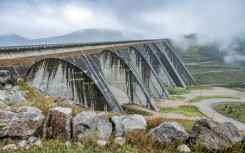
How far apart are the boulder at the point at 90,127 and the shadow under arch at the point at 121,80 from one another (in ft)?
103

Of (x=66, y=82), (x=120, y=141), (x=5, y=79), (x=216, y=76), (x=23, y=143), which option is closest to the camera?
(x=23, y=143)

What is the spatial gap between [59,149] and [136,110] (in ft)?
111

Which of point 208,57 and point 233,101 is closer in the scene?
point 233,101

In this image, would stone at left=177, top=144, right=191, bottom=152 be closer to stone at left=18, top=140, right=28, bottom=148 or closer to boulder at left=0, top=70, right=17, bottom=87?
stone at left=18, top=140, right=28, bottom=148

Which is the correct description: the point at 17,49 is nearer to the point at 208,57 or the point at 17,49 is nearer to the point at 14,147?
the point at 14,147

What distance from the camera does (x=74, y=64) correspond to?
2923 cm

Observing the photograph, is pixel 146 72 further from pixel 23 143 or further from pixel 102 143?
pixel 23 143

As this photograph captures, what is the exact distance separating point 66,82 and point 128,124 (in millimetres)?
17861

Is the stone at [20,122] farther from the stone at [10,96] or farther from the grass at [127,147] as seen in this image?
the stone at [10,96]

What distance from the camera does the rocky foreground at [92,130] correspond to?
9.63m

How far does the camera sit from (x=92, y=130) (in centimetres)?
1002

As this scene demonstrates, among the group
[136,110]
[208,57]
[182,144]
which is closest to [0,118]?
[182,144]

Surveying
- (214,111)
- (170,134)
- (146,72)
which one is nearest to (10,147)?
(170,134)

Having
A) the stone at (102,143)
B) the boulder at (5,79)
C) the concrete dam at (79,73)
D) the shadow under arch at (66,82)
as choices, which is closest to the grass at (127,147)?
the stone at (102,143)
